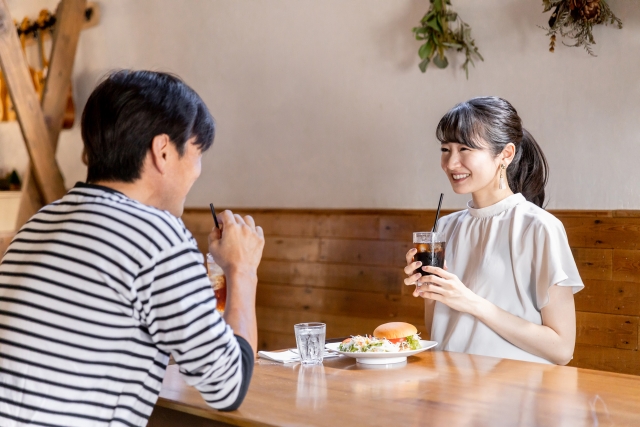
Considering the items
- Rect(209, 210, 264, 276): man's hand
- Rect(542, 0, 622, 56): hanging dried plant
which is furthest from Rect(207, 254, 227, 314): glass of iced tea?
Rect(542, 0, 622, 56): hanging dried plant

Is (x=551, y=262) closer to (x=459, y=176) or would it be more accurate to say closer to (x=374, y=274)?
(x=459, y=176)

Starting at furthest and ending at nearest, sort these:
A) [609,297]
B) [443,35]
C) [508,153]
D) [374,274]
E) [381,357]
Result: 1. [374,274]
2. [443,35]
3. [609,297]
4. [508,153]
5. [381,357]

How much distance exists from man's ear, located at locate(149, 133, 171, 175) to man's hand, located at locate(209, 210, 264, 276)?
23 centimetres

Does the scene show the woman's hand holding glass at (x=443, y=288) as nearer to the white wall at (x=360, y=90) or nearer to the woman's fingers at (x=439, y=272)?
the woman's fingers at (x=439, y=272)

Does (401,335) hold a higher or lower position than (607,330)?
higher

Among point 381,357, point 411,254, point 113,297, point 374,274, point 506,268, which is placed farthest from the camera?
point 374,274

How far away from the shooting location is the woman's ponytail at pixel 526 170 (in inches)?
91.8

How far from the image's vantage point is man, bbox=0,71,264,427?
1.15 metres

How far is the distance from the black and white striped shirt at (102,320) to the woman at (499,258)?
0.91 meters

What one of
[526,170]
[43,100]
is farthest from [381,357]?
[43,100]

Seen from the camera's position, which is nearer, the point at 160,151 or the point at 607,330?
the point at 160,151

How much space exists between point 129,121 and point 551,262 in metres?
1.32

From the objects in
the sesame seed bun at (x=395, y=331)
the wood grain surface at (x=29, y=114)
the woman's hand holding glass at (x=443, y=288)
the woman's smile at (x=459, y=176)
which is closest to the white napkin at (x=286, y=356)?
the sesame seed bun at (x=395, y=331)

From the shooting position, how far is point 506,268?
7.00ft
